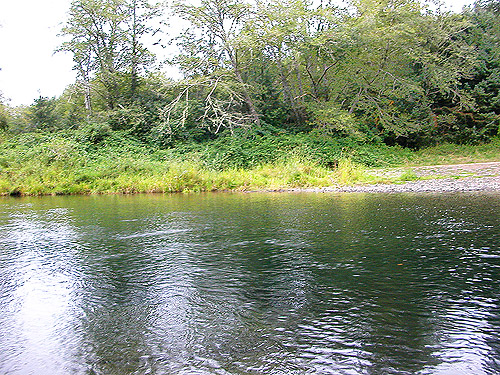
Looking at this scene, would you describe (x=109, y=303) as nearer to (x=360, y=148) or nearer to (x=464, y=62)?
(x=360, y=148)

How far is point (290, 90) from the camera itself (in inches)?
981

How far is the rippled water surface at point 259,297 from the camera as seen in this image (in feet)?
9.84

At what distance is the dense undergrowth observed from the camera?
17375mm

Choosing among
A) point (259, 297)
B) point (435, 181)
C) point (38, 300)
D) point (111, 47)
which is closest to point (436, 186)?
point (435, 181)

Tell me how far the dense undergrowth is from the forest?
0.42ft

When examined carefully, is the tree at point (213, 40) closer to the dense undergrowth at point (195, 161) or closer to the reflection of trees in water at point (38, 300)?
Answer: the dense undergrowth at point (195, 161)

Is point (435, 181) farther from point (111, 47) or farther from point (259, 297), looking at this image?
point (111, 47)

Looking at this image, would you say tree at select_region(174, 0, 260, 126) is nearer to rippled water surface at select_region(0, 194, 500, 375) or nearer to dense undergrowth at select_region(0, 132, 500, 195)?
dense undergrowth at select_region(0, 132, 500, 195)

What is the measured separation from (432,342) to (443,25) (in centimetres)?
2491

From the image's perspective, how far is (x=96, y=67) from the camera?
27109mm

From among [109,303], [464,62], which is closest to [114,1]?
[464,62]

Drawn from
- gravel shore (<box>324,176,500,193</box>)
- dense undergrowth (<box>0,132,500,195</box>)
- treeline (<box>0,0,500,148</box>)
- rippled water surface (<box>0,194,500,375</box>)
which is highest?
treeline (<box>0,0,500,148</box>)

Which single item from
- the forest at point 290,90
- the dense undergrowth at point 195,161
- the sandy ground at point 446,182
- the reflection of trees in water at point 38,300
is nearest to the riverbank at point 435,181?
the sandy ground at point 446,182

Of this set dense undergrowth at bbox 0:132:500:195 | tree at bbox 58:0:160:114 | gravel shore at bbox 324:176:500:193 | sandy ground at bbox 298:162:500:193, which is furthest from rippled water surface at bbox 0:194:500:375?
tree at bbox 58:0:160:114
